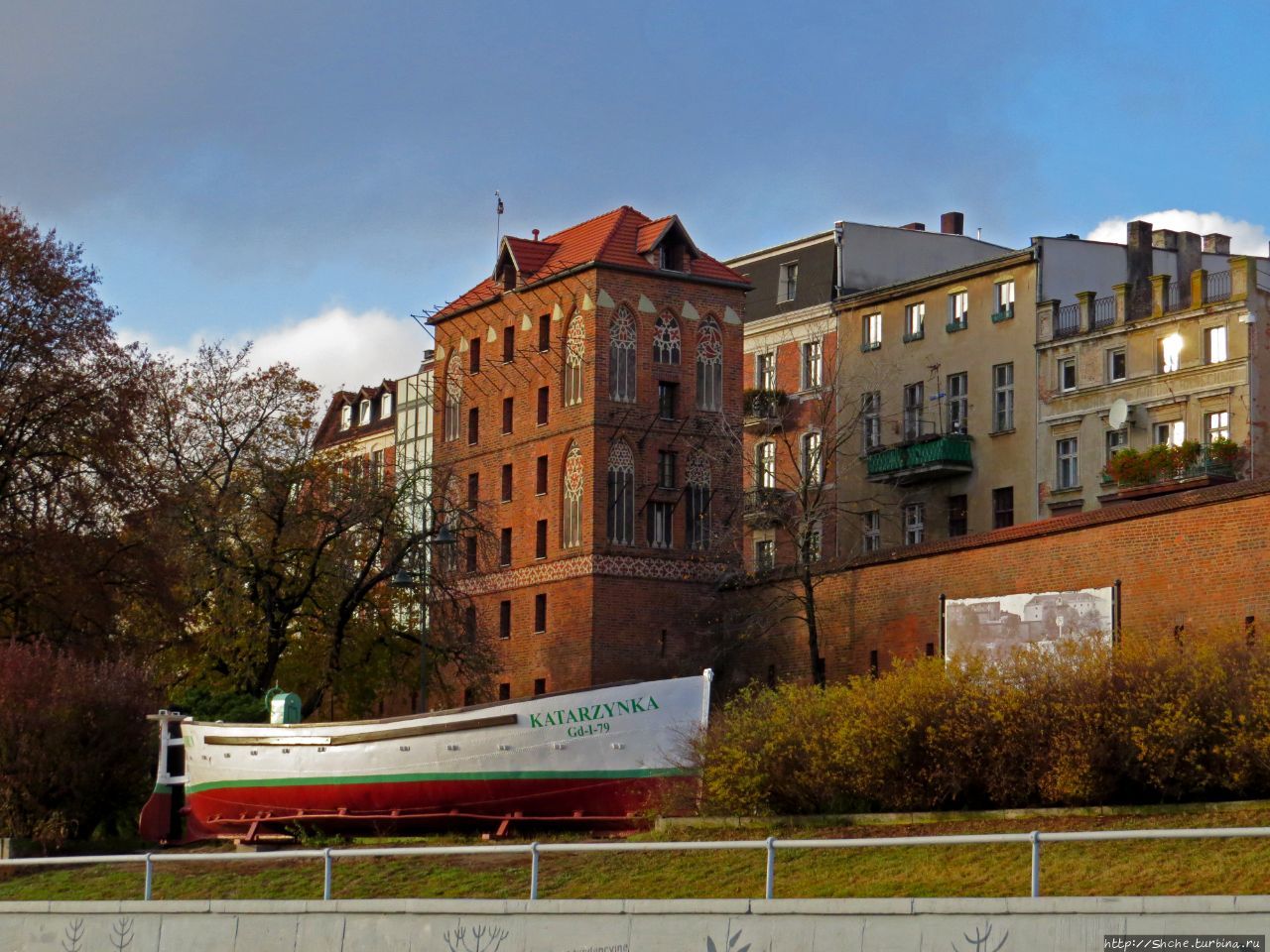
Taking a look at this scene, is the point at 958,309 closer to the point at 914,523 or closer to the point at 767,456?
the point at 914,523

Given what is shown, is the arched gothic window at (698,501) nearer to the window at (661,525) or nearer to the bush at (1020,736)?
the window at (661,525)

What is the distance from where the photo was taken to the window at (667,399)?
6412cm

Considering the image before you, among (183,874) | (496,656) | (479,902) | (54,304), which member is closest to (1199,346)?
(496,656)

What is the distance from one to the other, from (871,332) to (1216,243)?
1214 cm

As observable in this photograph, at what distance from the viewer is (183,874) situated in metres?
31.7

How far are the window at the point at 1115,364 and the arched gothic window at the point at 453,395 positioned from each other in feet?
66.6

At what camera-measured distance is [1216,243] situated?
7412 cm

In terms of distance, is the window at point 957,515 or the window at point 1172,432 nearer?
the window at point 1172,432

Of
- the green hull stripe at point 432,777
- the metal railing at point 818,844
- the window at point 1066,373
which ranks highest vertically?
the window at point 1066,373

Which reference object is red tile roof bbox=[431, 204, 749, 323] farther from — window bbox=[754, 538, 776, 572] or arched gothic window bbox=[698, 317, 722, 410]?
window bbox=[754, 538, 776, 572]

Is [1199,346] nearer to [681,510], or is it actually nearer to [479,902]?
[681,510]

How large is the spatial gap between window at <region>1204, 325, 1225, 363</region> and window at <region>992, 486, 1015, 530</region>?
7.95 metres

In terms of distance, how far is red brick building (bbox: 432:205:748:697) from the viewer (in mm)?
62094

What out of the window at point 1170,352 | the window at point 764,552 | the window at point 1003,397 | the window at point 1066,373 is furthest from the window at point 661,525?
the window at point 1170,352
